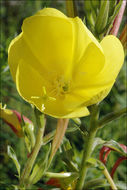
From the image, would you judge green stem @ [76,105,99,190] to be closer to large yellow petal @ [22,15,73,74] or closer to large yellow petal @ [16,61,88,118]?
large yellow petal @ [16,61,88,118]

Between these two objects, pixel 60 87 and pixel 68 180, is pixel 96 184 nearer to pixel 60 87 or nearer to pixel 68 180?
pixel 68 180

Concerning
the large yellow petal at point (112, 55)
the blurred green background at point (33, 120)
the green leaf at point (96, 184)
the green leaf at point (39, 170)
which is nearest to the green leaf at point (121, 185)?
the green leaf at point (96, 184)

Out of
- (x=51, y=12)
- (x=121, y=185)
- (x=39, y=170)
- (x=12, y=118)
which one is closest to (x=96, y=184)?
(x=121, y=185)

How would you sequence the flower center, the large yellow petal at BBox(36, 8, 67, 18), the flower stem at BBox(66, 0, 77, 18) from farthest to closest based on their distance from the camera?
the flower center, the flower stem at BBox(66, 0, 77, 18), the large yellow petal at BBox(36, 8, 67, 18)

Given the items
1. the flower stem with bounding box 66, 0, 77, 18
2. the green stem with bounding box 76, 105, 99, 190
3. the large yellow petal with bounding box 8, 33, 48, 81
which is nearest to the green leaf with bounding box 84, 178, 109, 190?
the green stem with bounding box 76, 105, 99, 190

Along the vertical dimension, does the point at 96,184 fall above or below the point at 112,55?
below

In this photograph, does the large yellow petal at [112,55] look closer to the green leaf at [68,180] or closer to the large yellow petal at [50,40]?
the large yellow petal at [50,40]

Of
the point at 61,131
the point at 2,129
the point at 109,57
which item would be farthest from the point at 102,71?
the point at 2,129

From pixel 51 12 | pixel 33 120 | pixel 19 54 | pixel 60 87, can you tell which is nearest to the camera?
pixel 51 12

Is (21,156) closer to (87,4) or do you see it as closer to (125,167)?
(125,167)
